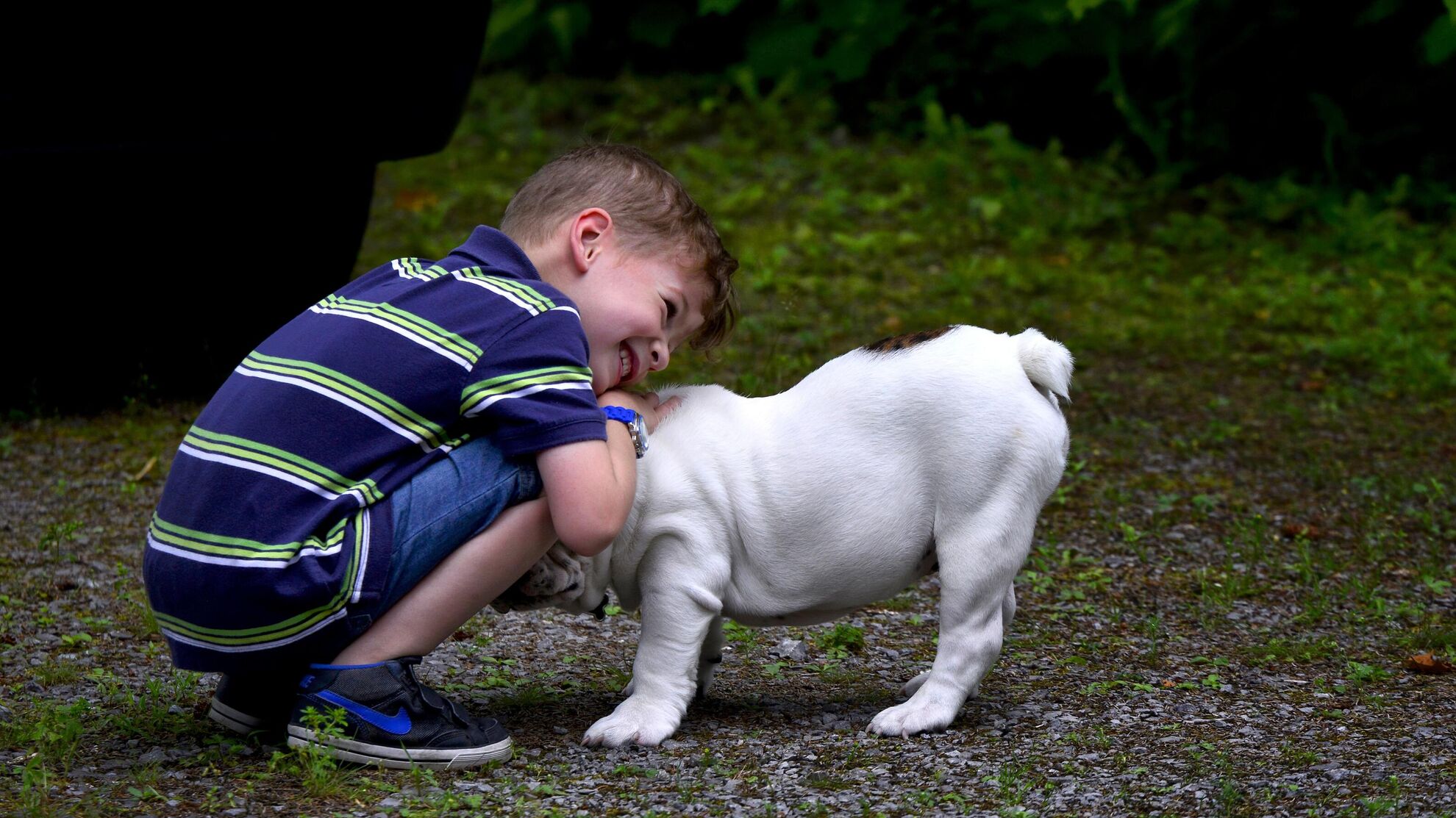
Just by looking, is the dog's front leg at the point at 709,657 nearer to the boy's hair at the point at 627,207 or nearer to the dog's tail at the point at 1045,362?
the boy's hair at the point at 627,207

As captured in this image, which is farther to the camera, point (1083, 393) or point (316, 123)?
point (1083, 393)

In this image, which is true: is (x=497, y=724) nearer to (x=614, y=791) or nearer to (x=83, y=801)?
(x=614, y=791)

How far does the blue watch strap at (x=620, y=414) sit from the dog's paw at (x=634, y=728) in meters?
0.51

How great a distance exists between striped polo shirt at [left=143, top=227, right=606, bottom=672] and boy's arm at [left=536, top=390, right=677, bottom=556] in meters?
0.03

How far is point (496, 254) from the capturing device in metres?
2.54

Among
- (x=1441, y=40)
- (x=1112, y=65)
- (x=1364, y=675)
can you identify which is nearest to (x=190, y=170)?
(x=1364, y=675)

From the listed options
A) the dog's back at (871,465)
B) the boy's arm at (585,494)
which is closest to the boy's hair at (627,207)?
the dog's back at (871,465)

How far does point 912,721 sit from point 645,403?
77cm

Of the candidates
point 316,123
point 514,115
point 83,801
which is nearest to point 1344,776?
point 83,801

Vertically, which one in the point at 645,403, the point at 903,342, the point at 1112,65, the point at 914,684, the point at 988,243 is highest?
the point at 1112,65

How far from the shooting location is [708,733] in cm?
267

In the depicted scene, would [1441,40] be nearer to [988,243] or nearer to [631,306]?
[988,243]

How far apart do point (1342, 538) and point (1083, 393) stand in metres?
1.49

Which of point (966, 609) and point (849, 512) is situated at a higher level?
point (849, 512)
